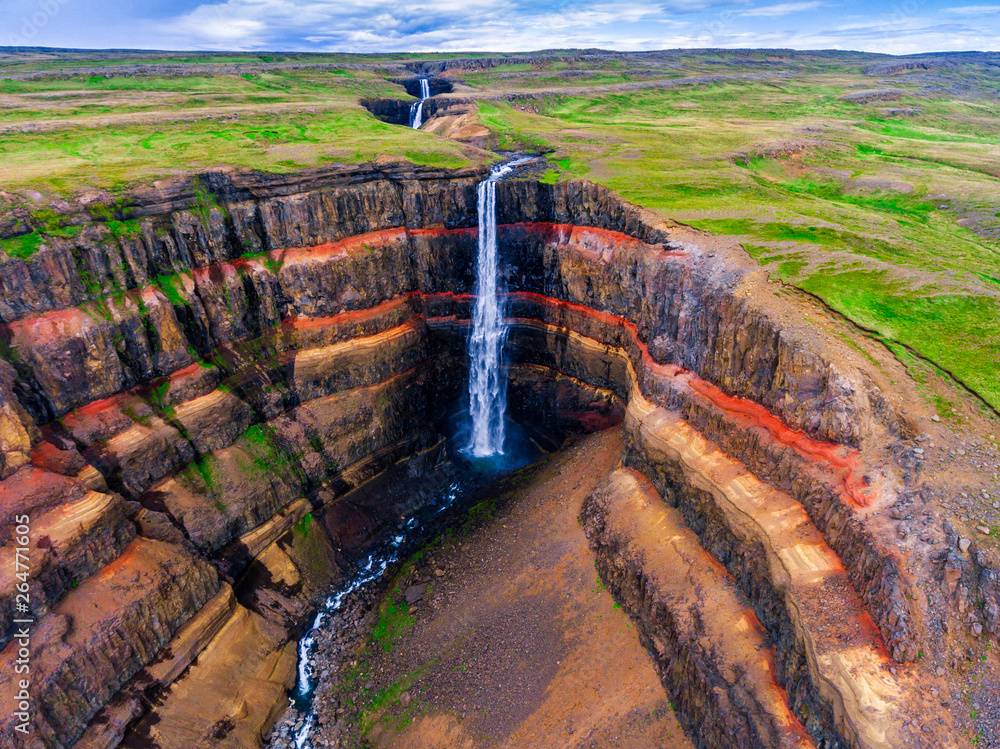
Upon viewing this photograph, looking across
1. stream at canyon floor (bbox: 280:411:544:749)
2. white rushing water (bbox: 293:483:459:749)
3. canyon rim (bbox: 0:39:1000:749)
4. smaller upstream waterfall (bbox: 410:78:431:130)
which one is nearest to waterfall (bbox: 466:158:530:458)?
canyon rim (bbox: 0:39:1000:749)

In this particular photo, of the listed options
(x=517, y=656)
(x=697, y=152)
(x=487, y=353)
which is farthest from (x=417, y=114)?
(x=517, y=656)

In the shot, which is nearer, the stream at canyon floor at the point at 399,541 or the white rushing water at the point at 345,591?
the white rushing water at the point at 345,591

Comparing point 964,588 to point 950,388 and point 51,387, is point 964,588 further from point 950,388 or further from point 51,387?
point 51,387

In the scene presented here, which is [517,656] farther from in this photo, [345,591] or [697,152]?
[697,152]

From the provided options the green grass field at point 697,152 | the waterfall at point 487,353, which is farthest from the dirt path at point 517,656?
the green grass field at point 697,152

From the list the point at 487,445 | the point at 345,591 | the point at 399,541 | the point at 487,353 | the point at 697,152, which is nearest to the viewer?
the point at 345,591

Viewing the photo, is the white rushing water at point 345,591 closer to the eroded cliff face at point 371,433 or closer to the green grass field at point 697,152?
the eroded cliff face at point 371,433
